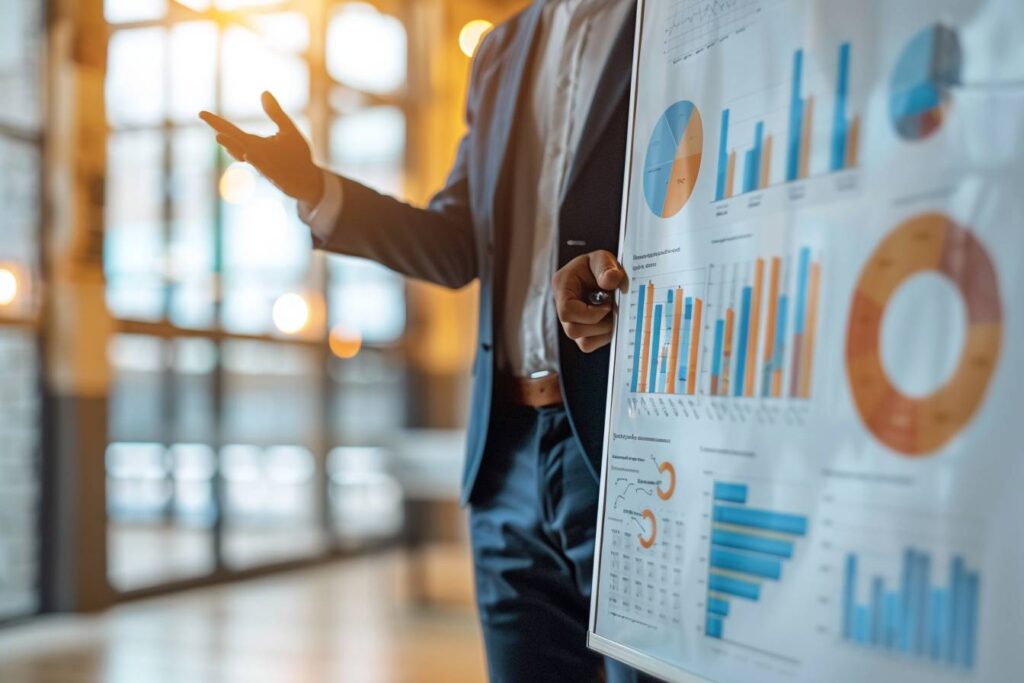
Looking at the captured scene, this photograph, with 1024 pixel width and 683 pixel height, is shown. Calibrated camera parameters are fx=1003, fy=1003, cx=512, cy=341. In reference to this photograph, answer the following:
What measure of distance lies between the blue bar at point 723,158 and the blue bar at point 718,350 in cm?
13

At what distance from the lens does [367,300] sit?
6.28 metres

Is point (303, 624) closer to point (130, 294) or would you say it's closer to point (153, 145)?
point (130, 294)

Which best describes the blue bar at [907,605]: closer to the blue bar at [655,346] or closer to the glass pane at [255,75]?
the blue bar at [655,346]

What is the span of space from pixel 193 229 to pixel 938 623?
4894mm

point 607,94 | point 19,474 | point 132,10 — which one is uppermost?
point 132,10

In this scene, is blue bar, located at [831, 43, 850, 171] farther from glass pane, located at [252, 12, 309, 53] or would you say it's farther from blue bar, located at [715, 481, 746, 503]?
glass pane, located at [252, 12, 309, 53]

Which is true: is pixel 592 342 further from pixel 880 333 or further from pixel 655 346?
pixel 880 333

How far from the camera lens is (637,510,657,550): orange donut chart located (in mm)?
1006

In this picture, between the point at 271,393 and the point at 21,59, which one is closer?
the point at 21,59

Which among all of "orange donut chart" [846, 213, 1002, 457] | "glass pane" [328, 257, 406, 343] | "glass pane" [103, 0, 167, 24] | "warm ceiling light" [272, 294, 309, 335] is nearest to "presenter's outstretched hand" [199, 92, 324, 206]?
"orange donut chart" [846, 213, 1002, 457]

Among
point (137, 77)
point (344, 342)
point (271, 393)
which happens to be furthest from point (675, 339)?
point (344, 342)

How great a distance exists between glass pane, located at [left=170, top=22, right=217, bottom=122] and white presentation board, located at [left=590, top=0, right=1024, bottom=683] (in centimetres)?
435

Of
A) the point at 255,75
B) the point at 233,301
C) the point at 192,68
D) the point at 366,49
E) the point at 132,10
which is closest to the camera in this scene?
the point at 132,10

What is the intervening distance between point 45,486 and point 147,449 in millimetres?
755
